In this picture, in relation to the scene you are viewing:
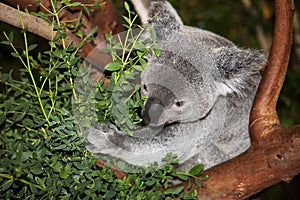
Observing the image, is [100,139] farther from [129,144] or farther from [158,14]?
[158,14]

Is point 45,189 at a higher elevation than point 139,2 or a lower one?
lower

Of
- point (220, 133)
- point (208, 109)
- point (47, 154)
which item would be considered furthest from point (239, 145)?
point (47, 154)

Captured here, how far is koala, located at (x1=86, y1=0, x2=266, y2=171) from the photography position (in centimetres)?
231

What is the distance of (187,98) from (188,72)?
0.45 feet

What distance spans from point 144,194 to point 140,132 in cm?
62

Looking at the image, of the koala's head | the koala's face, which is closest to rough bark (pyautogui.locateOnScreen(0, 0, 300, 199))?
the koala's head

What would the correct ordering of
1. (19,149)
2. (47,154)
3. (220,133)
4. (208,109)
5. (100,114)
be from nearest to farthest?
(19,149), (47,154), (100,114), (208,109), (220,133)

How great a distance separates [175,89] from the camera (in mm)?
2398

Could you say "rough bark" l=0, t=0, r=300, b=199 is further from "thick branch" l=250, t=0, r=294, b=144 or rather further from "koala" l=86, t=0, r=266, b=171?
"koala" l=86, t=0, r=266, b=171

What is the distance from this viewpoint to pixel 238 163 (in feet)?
6.84

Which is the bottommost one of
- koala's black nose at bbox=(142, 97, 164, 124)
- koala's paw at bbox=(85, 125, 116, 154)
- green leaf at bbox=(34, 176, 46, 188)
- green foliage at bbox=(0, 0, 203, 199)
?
green leaf at bbox=(34, 176, 46, 188)

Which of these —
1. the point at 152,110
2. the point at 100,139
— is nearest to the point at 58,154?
the point at 100,139

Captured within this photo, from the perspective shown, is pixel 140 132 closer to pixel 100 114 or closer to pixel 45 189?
pixel 100 114

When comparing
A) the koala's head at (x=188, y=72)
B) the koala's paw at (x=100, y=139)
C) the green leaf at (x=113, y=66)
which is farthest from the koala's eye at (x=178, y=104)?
the green leaf at (x=113, y=66)
